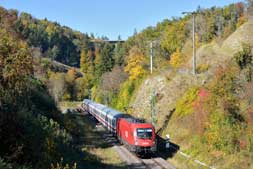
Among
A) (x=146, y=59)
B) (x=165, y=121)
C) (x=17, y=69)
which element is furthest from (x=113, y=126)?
(x=146, y=59)

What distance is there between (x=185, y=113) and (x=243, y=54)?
818 cm

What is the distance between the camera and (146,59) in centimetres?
8900

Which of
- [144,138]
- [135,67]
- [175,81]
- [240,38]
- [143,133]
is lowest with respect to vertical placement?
[144,138]

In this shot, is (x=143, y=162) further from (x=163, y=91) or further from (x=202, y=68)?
(x=202, y=68)

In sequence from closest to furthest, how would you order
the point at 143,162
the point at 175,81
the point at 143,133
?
the point at 143,162 → the point at 143,133 → the point at 175,81

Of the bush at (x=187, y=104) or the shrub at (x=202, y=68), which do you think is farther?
the shrub at (x=202, y=68)

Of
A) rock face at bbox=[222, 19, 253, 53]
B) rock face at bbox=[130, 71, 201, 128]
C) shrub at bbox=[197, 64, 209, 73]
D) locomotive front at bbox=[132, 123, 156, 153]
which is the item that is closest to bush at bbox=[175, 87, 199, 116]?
rock face at bbox=[130, 71, 201, 128]

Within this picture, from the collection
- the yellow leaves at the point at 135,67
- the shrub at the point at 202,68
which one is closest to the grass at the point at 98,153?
the shrub at the point at 202,68

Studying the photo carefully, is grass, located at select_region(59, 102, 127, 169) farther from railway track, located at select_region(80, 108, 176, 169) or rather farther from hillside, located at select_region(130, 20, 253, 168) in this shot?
hillside, located at select_region(130, 20, 253, 168)

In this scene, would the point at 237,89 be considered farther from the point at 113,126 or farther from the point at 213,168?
the point at 113,126

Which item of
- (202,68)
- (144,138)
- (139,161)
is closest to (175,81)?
(202,68)

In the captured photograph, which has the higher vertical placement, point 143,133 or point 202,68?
point 202,68

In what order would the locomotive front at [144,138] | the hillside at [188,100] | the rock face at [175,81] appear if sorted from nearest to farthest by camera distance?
the hillside at [188,100], the locomotive front at [144,138], the rock face at [175,81]

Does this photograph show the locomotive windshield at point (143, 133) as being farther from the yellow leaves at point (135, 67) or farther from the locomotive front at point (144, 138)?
the yellow leaves at point (135, 67)
